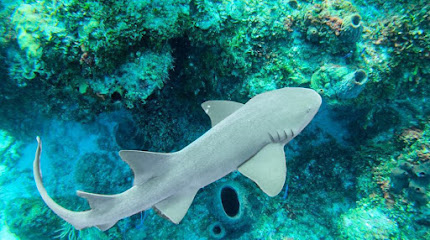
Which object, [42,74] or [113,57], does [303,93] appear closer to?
[113,57]

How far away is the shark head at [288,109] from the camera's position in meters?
3.34

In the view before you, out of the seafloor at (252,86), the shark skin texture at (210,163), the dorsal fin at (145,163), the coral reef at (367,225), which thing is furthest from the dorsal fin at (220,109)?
the coral reef at (367,225)

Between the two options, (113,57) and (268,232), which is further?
(268,232)

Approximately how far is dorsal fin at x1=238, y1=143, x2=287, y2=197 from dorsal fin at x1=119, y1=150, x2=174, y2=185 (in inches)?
46.6

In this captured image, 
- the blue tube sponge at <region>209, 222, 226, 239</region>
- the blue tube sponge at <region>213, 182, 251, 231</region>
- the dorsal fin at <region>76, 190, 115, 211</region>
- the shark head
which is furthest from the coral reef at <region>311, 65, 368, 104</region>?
the dorsal fin at <region>76, 190, 115, 211</region>

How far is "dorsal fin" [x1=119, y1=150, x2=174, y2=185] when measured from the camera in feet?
9.59

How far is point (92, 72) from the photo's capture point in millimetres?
3527

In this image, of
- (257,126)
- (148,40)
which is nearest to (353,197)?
(257,126)

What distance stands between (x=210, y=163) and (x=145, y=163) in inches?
36.6

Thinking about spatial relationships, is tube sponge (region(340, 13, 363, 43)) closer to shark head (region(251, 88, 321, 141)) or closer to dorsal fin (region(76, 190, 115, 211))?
shark head (region(251, 88, 321, 141))

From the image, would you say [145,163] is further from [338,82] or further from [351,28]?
[351,28]

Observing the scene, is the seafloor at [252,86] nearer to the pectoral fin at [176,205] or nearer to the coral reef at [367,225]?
the coral reef at [367,225]

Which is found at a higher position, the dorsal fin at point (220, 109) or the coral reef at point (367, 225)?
the dorsal fin at point (220, 109)

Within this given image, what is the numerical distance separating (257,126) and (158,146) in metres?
3.09
